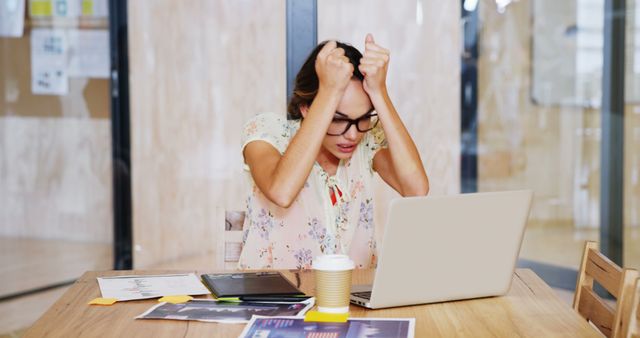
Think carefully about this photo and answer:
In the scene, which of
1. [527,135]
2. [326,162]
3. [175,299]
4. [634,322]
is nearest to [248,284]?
[175,299]

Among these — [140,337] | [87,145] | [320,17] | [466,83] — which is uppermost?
[320,17]

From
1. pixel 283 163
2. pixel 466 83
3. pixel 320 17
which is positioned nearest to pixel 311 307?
pixel 283 163

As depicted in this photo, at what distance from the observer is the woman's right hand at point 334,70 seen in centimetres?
214

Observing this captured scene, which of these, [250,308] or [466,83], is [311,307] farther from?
[466,83]

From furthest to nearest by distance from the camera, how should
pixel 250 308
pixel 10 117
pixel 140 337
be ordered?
pixel 10 117 < pixel 250 308 < pixel 140 337

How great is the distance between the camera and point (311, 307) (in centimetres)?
165

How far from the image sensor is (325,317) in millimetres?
1557

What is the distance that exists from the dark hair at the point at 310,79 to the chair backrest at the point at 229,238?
13.1 inches

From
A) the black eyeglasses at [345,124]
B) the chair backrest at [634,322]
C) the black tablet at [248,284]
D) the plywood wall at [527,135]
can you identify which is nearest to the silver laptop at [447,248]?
the black tablet at [248,284]

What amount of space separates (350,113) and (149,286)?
70 cm

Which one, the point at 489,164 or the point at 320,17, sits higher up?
the point at 320,17

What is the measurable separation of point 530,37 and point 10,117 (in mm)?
2508

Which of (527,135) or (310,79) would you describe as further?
(527,135)

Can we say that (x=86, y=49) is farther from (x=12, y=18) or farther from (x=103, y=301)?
(x=103, y=301)
